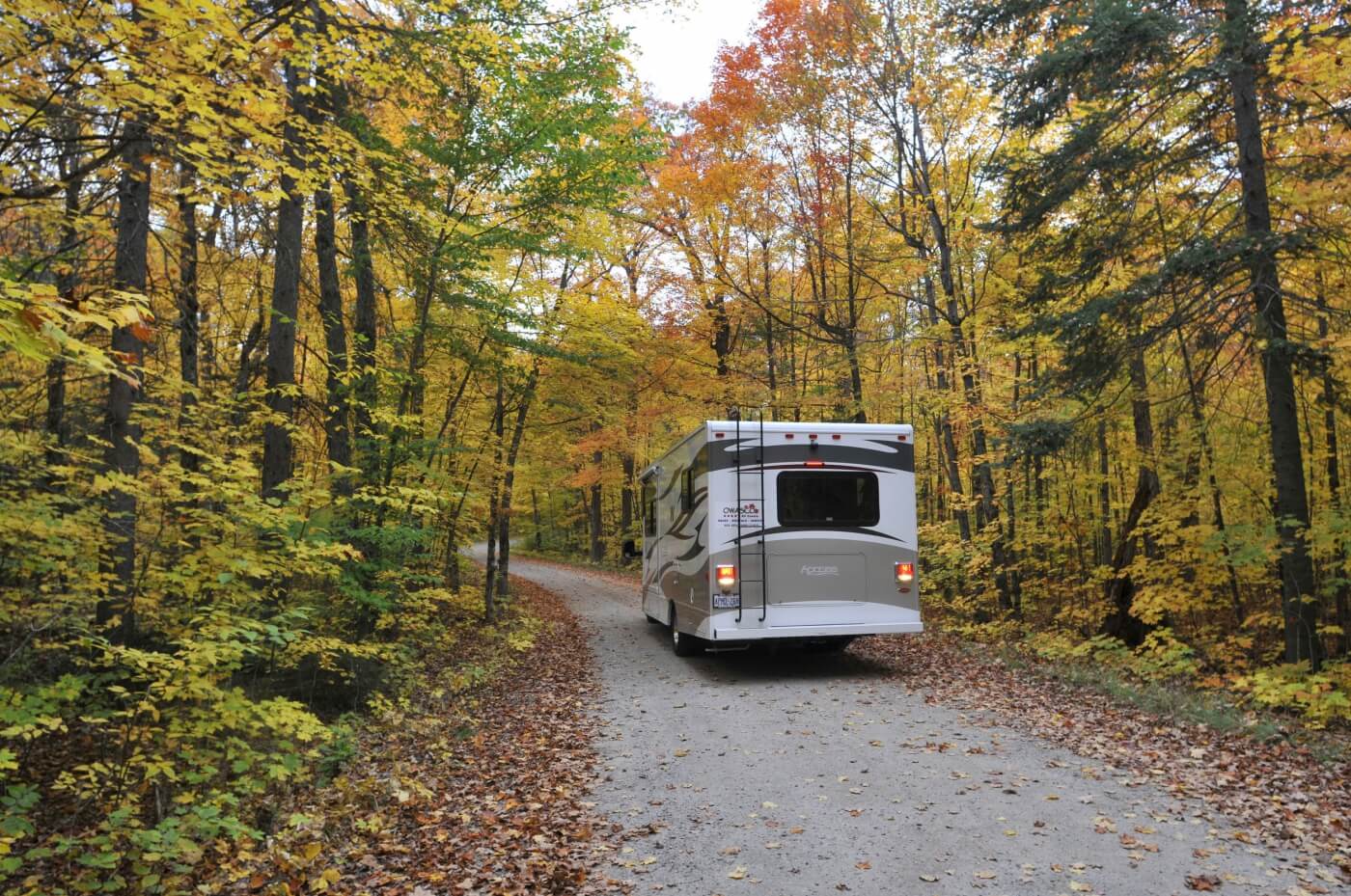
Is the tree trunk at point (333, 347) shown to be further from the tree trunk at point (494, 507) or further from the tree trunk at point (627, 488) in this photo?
the tree trunk at point (627, 488)

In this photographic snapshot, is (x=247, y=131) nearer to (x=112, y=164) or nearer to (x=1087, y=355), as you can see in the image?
(x=112, y=164)

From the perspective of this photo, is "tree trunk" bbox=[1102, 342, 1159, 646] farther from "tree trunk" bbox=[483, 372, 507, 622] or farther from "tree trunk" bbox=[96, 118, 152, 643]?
"tree trunk" bbox=[96, 118, 152, 643]

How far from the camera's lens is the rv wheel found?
35.4ft

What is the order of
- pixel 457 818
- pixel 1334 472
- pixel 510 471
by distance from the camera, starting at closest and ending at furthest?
pixel 457 818
pixel 1334 472
pixel 510 471

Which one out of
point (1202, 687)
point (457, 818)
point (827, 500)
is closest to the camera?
point (457, 818)

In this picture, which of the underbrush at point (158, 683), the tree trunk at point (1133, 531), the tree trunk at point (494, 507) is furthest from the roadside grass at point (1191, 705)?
the tree trunk at point (494, 507)

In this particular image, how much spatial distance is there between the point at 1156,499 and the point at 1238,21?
647 centimetres

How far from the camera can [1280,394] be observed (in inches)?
329

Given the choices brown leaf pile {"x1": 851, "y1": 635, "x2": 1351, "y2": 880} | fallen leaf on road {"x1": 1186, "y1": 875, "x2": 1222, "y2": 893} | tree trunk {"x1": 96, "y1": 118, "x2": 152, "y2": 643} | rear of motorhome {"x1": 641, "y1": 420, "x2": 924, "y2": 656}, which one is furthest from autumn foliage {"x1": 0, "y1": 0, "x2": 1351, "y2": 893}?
fallen leaf on road {"x1": 1186, "y1": 875, "x2": 1222, "y2": 893}

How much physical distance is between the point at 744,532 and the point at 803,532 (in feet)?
2.33

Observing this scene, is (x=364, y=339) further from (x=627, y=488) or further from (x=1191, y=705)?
(x=627, y=488)

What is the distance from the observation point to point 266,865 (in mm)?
4609

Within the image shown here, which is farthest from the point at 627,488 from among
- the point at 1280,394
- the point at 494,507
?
the point at 1280,394

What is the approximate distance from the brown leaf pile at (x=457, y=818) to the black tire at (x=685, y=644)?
8.28 feet
